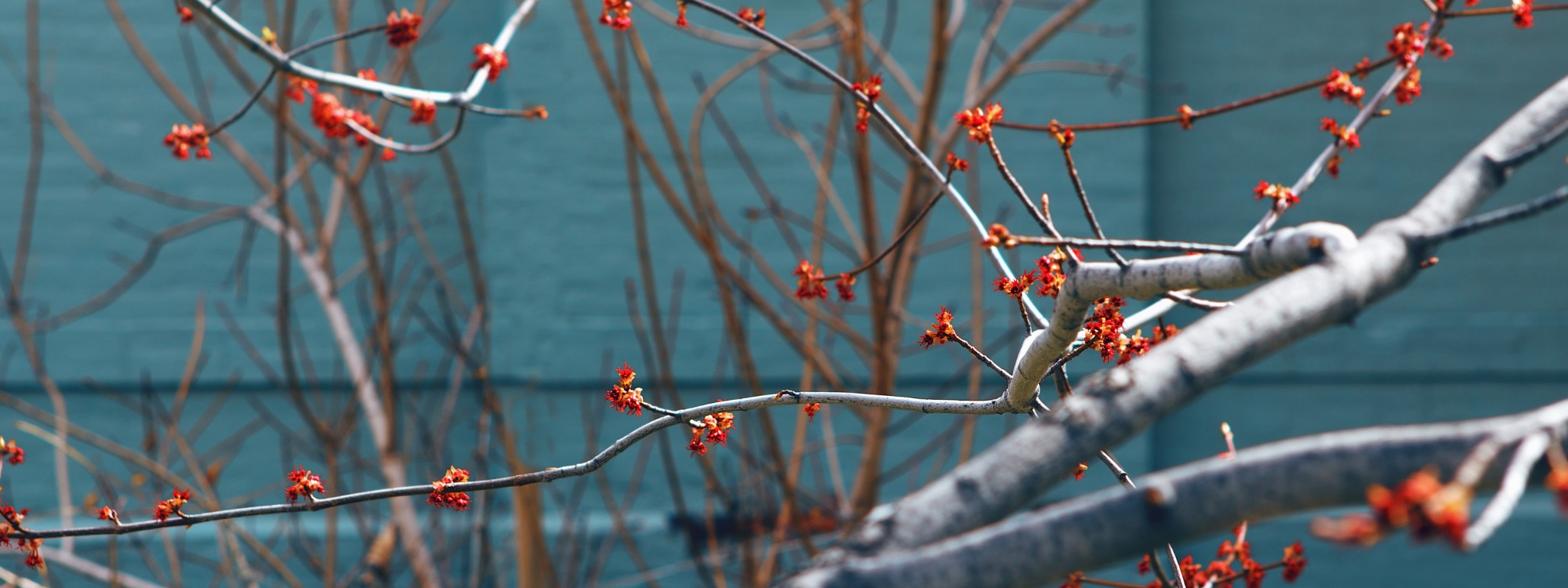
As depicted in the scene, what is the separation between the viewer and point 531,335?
157 inches

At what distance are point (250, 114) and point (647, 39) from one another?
1.58m

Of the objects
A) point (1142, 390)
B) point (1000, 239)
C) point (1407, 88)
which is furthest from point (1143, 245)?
point (1407, 88)

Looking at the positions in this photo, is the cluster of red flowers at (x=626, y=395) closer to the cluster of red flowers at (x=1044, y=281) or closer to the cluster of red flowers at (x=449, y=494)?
the cluster of red flowers at (x=449, y=494)

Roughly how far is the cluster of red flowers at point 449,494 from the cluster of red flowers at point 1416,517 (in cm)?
83

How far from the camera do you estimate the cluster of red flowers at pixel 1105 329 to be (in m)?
1.10

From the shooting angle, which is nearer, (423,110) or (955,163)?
(955,163)

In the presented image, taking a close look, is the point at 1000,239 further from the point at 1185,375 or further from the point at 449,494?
the point at 449,494

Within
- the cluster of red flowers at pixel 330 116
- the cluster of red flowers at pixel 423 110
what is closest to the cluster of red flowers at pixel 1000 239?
the cluster of red flowers at pixel 423 110

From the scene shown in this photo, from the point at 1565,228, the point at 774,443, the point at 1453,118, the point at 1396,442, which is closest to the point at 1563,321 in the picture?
the point at 1565,228

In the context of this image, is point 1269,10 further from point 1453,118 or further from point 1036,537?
point 1036,537

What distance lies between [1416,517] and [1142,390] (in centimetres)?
14

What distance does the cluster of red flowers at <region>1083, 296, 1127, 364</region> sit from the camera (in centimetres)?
110

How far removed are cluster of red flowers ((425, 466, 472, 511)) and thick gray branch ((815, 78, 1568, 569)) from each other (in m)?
0.65

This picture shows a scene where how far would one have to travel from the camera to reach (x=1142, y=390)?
20.8 inches
